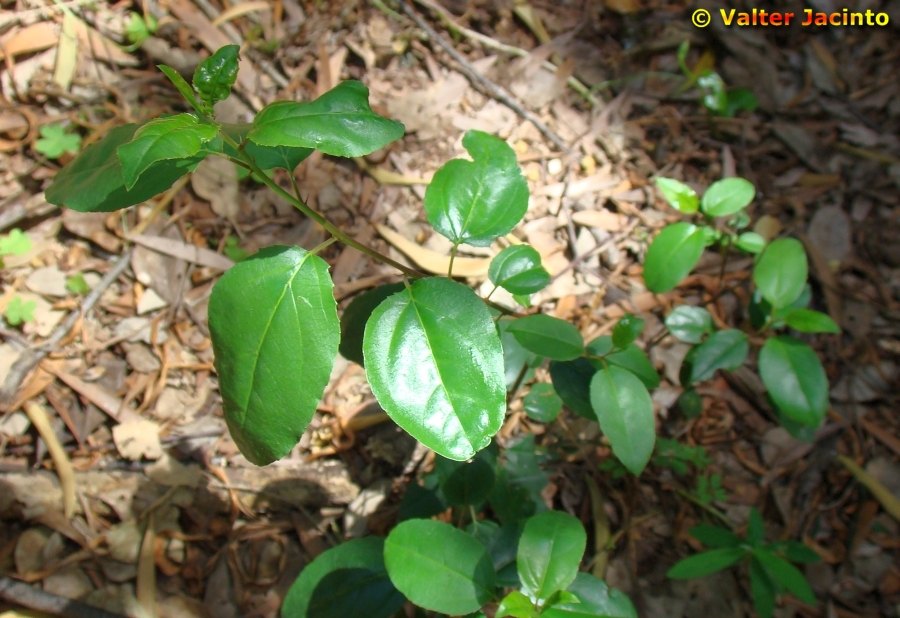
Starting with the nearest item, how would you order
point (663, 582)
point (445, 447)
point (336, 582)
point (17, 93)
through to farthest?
point (445, 447)
point (336, 582)
point (663, 582)
point (17, 93)

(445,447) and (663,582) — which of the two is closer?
(445,447)

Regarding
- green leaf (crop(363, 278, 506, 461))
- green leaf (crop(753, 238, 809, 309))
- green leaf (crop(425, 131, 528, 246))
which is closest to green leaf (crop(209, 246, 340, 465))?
green leaf (crop(363, 278, 506, 461))

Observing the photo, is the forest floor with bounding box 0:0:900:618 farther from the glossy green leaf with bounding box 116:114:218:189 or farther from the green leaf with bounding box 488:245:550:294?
the glossy green leaf with bounding box 116:114:218:189

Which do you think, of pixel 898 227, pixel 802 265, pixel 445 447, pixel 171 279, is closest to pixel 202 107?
pixel 445 447

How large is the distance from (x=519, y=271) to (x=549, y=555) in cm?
57

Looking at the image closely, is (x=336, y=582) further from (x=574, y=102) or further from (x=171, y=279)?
(x=574, y=102)

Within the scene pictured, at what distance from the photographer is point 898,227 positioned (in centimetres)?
250

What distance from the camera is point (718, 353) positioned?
1.72 metres

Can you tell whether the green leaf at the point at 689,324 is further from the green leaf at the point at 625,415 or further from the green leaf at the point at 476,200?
the green leaf at the point at 476,200

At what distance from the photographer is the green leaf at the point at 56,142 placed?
2.26 metres

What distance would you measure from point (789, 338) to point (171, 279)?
1.86 meters

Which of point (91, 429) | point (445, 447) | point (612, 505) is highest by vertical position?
point (445, 447)

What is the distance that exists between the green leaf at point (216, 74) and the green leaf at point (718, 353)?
1296mm
